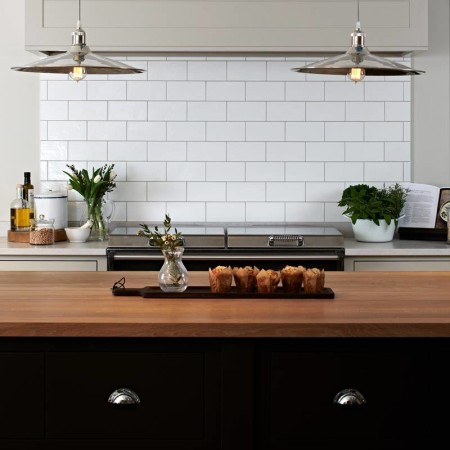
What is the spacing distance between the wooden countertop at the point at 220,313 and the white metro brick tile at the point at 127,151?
2235mm

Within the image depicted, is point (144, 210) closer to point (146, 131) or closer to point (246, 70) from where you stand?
point (146, 131)

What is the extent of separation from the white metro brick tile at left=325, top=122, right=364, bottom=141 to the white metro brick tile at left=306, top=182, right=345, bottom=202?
0.96ft

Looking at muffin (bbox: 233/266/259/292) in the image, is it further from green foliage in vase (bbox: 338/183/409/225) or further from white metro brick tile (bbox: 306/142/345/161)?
white metro brick tile (bbox: 306/142/345/161)

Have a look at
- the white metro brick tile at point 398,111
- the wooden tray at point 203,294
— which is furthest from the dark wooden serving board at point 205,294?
the white metro brick tile at point 398,111

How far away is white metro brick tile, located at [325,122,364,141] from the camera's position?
18.8 ft

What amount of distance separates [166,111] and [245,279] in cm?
269

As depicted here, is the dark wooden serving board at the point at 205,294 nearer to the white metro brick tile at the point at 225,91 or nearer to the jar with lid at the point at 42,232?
the jar with lid at the point at 42,232

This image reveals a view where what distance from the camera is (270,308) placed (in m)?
2.94

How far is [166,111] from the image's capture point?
225 inches

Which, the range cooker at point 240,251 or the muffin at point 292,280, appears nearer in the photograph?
the muffin at point 292,280

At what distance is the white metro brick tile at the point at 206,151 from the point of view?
5.72 metres

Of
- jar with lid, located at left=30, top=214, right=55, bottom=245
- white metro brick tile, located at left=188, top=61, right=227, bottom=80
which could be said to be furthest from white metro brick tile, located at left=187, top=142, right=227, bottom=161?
jar with lid, located at left=30, top=214, right=55, bottom=245

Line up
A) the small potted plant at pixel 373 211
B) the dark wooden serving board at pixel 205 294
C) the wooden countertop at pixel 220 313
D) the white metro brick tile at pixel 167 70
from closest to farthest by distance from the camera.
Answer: the wooden countertop at pixel 220 313 → the dark wooden serving board at pixel 205 294 → the small potted plant at pixel 373 211 → the white metro brick tile at pixel 167 70
